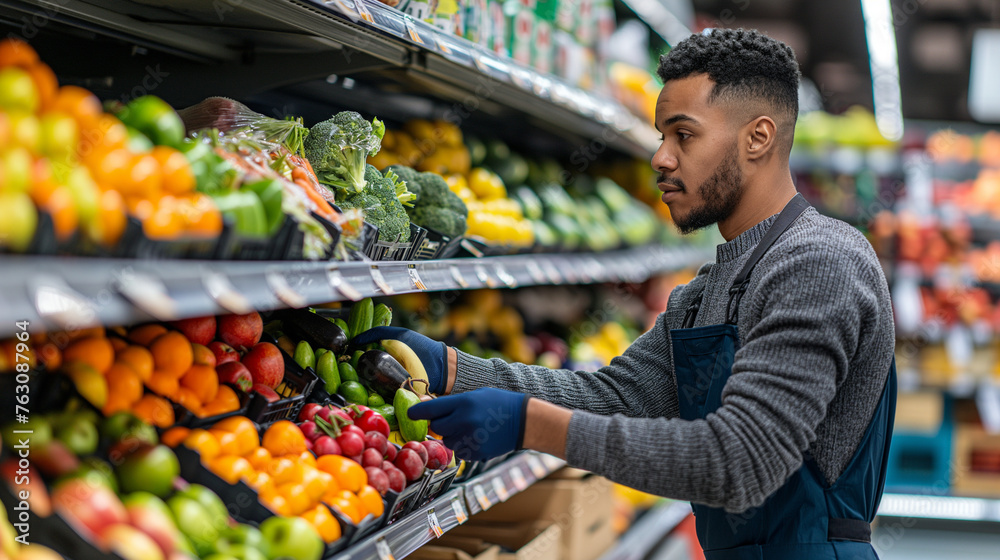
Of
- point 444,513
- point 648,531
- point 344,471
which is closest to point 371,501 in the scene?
point 344,471

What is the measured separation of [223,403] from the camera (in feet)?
4.81

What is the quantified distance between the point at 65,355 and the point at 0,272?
1.38 feet

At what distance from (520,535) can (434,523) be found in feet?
2.73

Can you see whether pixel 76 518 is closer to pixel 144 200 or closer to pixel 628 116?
pixel 144 200

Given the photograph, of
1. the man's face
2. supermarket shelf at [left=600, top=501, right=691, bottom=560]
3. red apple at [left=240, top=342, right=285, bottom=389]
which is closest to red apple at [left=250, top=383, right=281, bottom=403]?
red apple at [left=240, top=342, right=285, bottom=389]

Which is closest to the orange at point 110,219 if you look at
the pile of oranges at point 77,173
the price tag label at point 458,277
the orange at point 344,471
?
the pile of oranges at point 77,173

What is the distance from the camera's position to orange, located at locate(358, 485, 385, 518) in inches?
58.7

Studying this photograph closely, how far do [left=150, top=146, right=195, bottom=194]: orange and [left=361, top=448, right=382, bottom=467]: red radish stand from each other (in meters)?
0.67

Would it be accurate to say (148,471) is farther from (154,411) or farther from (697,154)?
(697,154)

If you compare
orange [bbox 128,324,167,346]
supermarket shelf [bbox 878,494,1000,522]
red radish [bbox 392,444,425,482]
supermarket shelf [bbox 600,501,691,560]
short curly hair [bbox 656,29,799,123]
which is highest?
short curly hair [bbox 656,29,799,123]

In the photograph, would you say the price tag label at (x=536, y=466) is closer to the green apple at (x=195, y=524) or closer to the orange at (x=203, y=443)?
the orange at (x=203, y=443)

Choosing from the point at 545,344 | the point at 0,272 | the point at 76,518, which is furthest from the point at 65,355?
the point at 545,344

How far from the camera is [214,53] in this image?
6.58 ft

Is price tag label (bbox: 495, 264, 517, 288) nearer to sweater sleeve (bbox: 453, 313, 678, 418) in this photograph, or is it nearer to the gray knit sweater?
sweater sleeve (bbox: 453, 313, 678, 418)
